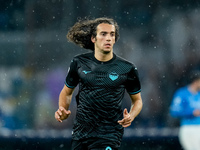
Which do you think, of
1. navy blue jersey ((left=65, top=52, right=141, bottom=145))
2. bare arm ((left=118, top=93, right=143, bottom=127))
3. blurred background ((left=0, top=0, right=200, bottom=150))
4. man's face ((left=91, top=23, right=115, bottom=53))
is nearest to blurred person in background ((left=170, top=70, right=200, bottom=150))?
blurred background ((left=0, top=0, right=200, bottom=150))

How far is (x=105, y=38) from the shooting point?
5.10 metres

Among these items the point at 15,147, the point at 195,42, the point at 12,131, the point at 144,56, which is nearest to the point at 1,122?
the point at 12,131

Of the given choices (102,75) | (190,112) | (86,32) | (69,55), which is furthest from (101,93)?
(69,55)

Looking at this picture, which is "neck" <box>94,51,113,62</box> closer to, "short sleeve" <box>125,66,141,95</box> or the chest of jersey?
the chest of jersey

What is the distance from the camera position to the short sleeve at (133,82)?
5.17 meters

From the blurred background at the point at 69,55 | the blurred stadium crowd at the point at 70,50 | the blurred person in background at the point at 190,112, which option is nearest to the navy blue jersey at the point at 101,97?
the blurred person in background at the point at 190,112

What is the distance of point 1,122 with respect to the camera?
11.0m

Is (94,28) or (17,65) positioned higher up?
(94,28)

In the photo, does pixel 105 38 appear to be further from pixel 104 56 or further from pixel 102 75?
pixel 102 75

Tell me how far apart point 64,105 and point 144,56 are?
7.10m

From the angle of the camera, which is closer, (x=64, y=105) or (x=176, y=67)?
(x=64, y=105)

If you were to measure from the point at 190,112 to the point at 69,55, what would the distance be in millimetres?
4624

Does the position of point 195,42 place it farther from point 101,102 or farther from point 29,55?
point 101,102

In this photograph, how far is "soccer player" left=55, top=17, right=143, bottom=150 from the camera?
4.99 m
